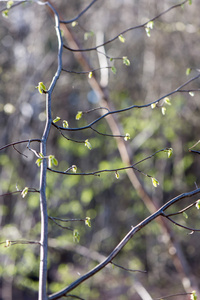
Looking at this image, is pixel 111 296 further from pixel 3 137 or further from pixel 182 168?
pixel 3 137

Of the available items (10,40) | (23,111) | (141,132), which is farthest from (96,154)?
(10,40)

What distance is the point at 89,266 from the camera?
20.4 ft

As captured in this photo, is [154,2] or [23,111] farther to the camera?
[23,111]

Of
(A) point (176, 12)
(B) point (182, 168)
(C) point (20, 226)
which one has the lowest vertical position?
(C) point (20, 226)

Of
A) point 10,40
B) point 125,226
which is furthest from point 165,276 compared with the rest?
point 10,40

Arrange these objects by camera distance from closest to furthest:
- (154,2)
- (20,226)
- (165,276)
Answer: (154,2) < (20,226) < (165,276)

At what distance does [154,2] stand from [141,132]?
1.86m

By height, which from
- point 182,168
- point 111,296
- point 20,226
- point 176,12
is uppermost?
point 176,12

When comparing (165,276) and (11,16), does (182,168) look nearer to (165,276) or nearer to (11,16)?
(165,276)

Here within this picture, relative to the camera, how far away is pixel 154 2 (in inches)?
216

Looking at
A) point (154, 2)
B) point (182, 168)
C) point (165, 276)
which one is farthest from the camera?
point (165, 276)

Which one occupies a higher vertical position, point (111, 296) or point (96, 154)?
point (96, 154)

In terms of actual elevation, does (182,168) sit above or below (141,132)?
below

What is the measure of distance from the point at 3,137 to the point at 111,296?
138 inches
